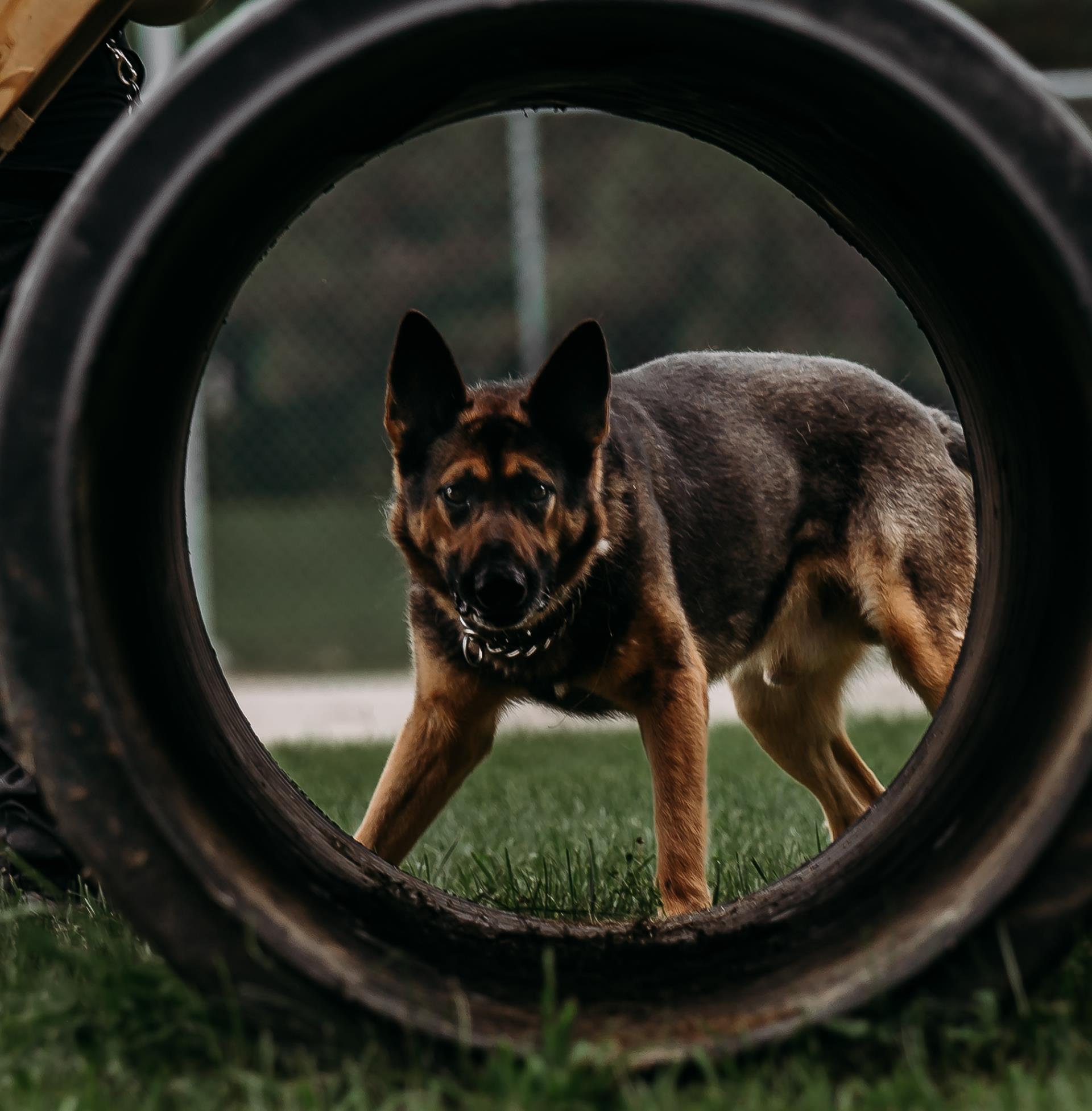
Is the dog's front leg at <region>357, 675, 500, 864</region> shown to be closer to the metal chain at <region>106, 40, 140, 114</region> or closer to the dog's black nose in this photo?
the dog's black nose

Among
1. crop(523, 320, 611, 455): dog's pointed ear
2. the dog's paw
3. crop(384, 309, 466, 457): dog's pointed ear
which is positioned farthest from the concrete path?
the dog's paw

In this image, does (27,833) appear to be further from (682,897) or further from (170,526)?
(682,897)

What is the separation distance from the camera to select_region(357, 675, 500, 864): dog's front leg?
136 inches

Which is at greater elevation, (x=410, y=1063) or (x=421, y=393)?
(x=421, y=393)

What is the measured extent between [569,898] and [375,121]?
161 cm

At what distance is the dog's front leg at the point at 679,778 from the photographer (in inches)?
119

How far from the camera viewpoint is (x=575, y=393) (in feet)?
11.4

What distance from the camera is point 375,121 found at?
2.20m

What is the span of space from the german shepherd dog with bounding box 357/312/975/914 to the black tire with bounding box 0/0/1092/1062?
108cm

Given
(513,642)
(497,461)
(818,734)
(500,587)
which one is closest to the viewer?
(500,587)

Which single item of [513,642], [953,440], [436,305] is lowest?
[513,642]

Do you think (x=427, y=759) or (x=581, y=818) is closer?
(x=427, y=759)

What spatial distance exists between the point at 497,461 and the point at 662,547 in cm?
45

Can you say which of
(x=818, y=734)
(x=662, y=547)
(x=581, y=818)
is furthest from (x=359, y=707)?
(x=662, y=547)
